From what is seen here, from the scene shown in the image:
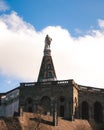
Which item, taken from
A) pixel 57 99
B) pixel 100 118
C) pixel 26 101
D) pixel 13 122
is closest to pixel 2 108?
pixel 26 101

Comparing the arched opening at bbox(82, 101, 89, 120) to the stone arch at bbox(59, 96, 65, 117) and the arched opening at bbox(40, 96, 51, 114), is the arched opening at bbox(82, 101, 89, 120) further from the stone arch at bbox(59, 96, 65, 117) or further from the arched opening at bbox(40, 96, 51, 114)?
the arched opening at bbox(40, 96, 51, 114)

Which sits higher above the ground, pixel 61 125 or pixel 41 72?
pixel 41 72

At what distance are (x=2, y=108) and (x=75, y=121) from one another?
702 inches

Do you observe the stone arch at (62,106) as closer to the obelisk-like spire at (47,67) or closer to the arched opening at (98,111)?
the arched opening at (98,111)

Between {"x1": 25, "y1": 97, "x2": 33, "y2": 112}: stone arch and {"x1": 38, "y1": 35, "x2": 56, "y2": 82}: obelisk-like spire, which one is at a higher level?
{"x1": 38, "y1": 35, "x2": 56, "y2": 82}: obelisk-like spire

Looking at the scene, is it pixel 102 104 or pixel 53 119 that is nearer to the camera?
pixel 53 119

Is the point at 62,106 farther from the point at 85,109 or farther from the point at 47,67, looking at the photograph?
the point at 47,67

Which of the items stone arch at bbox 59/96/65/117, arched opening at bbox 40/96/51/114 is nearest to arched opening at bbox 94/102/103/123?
stone arch at bbox 59/96/65/117

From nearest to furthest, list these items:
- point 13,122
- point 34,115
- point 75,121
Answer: point 13,122
point 34,115
point 75,121

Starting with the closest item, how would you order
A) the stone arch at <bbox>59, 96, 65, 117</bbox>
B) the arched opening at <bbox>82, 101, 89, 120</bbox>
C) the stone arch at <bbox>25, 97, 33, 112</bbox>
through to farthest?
the stone arch at <bbox>59, 96, 65, 117</bbox>
the stone arch at <bbox>25, 97, 33, 112</bbox>
the arched opening at <bbox>82, 101, 89, 120</bbox>

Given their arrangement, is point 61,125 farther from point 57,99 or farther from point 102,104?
point 102,104

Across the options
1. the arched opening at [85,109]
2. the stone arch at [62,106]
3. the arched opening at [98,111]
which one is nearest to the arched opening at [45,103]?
the stone arch at [62,106]

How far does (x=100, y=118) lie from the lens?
8019cm

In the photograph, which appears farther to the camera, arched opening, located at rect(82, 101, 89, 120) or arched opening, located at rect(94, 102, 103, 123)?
arched opening, located at rect(94, 102, 103, 123)
